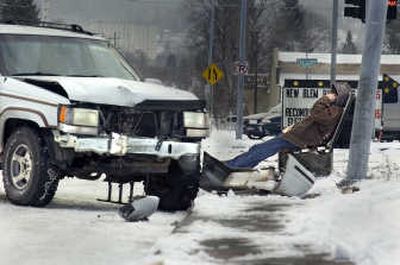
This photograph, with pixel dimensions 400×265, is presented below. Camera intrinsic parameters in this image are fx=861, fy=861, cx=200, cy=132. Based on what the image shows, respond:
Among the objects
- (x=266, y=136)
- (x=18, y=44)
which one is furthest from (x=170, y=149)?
(x=266, y=136)

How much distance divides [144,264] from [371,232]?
6.27 feet

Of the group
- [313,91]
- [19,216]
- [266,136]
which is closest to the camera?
[19,216]

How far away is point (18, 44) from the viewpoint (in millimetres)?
10734

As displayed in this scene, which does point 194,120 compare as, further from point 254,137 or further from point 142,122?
point 254,137

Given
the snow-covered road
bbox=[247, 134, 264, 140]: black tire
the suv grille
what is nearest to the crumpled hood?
the suv grille

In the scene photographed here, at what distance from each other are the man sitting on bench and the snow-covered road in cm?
132

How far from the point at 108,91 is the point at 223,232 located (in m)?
2.38

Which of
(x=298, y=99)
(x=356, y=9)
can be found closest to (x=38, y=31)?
(x=356, y=9)

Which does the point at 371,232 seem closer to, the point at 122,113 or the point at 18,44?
the point at 122,113

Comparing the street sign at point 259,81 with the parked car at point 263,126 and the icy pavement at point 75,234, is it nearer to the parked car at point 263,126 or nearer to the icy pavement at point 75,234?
the parked car at point 263,126

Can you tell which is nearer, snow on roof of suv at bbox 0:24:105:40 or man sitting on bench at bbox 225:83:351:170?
snow on roof of suv at bbox 0:24:105:40

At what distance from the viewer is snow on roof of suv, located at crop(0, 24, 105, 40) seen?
10891mm

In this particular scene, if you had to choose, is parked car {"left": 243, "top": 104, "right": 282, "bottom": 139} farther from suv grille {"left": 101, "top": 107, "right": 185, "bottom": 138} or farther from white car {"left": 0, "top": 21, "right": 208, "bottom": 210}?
suv grille {"left": 101, "top": 107, "right": 185, "bottom": 138}

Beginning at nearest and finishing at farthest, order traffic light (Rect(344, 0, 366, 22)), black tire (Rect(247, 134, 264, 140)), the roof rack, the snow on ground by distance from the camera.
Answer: the snow on ground, the roof rack, traffic light (Rect(344, 0, 366, 22)), black tire (Rect(247, 134, 264, 140))
